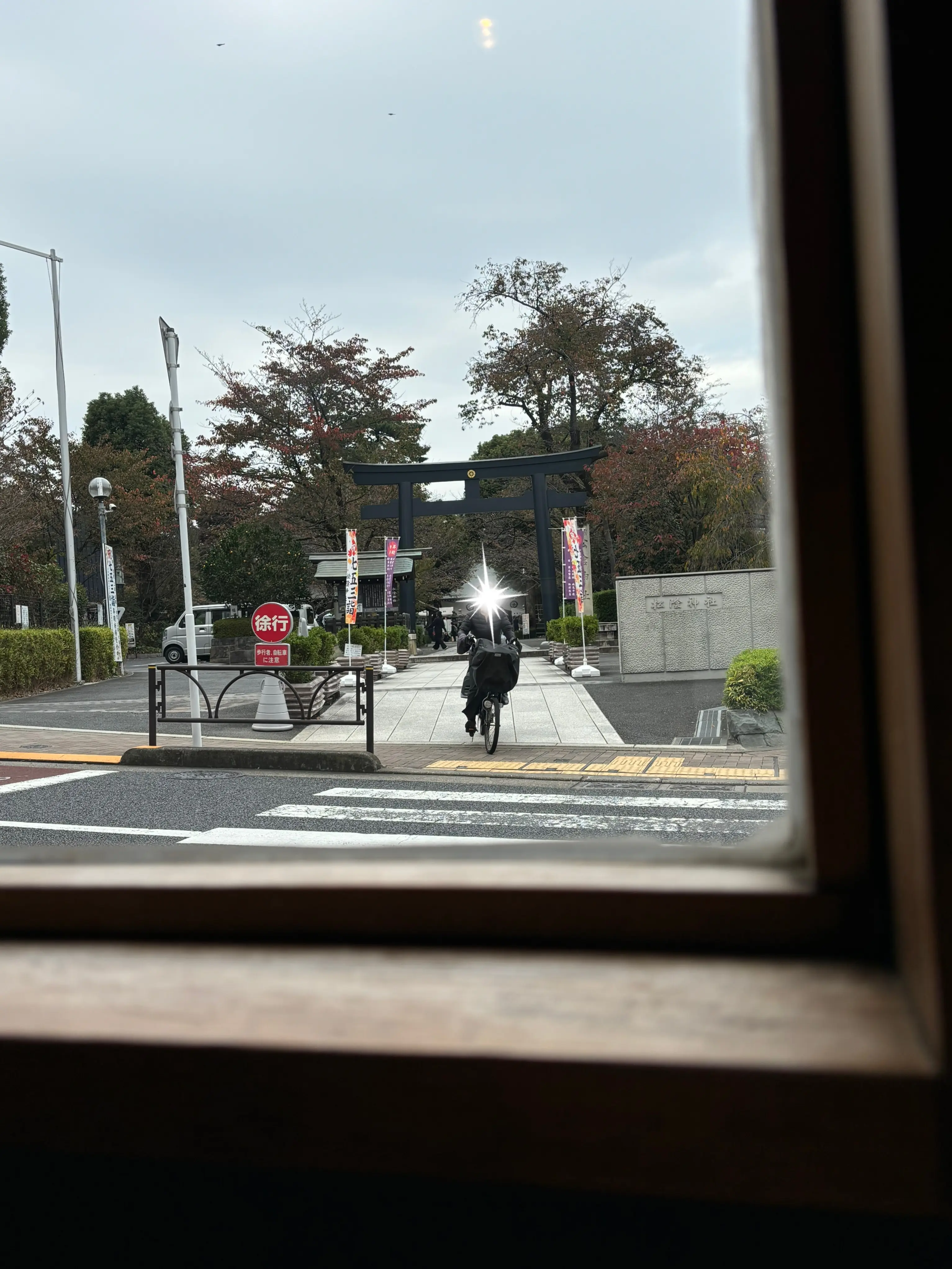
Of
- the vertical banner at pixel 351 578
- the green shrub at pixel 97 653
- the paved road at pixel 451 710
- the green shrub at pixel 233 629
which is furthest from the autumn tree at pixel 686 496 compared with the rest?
the green shrub at pixel 97 653

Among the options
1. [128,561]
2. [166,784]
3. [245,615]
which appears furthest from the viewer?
[128,561]

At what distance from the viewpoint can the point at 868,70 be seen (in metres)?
0.52

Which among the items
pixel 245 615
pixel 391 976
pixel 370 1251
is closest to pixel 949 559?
pixel 391 976

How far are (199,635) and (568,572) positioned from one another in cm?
1044

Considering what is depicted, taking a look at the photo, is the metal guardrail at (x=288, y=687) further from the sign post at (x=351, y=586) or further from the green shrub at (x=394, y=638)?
the green shrub at (x=394, y=638)

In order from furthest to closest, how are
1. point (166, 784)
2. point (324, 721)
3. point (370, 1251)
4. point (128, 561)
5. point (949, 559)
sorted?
point (128, 561) < point (324, 721) < point (166, 784) < point (370, 1251) < point (949, 559)

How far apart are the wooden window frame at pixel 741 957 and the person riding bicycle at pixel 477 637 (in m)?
7.64

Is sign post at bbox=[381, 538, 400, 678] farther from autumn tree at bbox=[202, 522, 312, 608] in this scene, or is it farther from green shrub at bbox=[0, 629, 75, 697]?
green shrub at bbox=[0, 629, 75, 697]

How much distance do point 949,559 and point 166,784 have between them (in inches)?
281

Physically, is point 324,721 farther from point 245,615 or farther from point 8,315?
point 8,315

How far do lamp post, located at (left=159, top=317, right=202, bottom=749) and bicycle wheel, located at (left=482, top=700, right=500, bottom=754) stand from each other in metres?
2.48

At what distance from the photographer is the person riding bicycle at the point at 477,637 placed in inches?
329

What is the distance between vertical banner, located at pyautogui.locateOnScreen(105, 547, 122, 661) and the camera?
19094 mm

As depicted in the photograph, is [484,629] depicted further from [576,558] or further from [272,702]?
[576,558]
